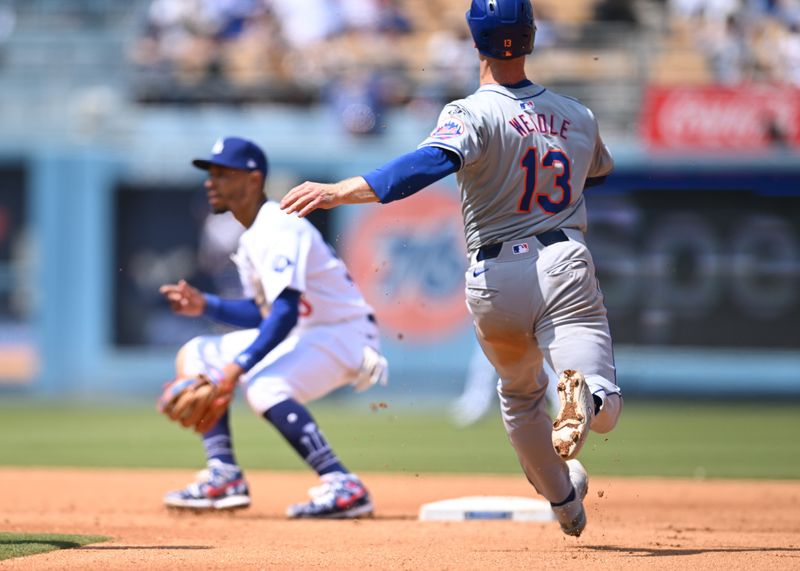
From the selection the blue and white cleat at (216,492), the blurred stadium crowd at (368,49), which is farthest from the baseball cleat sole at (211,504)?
the blurred stadium crowd at (368,49)

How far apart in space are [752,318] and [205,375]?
35.1 ft

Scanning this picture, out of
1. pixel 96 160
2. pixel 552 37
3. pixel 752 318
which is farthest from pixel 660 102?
pixel 96 160

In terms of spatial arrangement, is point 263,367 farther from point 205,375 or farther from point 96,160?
point 96,160

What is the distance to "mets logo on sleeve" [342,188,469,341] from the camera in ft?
53.3

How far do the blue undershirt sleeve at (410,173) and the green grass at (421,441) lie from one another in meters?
4.75

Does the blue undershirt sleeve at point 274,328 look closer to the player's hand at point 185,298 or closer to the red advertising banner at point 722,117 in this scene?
the player's hand at point 185,298

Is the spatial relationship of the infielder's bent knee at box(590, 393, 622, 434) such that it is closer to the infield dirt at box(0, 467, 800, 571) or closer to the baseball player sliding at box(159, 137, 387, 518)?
the infield dirt at box(0, 467, 800, 571)

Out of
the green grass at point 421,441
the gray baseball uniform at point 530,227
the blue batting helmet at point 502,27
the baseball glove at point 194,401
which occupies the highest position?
the blue batting helmet at point 502,27

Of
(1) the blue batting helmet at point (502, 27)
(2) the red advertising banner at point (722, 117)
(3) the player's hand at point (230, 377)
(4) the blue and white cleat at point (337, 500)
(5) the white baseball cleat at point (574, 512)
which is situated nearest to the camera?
(1) the blue batting helmet at point (502, 27)

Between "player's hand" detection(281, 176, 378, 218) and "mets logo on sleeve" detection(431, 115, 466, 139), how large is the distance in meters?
0.35

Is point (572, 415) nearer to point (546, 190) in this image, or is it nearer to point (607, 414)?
point (607, 414)

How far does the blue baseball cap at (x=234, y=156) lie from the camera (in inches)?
260

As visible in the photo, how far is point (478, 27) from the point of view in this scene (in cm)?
491

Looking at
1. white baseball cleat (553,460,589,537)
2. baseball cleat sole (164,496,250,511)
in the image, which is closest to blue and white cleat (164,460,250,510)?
baseball cleat sole (164,496,250,511)
